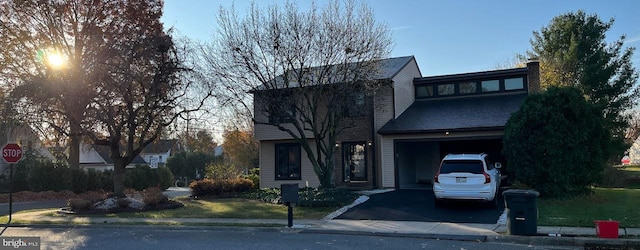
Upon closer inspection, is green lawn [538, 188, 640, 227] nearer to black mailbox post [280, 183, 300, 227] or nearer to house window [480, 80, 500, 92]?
black mailbox post [280, 183, 300, 227]

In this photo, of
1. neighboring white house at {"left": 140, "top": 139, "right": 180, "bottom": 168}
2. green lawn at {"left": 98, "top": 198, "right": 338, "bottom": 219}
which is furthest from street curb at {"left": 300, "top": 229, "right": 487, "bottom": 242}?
neighboring white house at {"left": 140, "top": 139, "right": 180, "bottom": 168}

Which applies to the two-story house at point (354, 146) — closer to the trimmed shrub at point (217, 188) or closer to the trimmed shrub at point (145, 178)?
the trimmed shrub at point (217, 188)

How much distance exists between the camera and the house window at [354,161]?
76.8 feet

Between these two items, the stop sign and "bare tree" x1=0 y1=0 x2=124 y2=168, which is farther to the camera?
"bare tree" x1=0 y1=0 x2=124 y2=168

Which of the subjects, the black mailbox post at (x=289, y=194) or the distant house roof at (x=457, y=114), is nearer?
the black mailbox post at (x=289, y=194)

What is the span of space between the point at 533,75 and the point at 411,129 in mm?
6616

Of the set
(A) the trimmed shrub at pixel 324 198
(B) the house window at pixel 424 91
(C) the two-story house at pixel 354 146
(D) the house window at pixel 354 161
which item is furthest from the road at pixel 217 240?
(B) the house window at pixel 424 91

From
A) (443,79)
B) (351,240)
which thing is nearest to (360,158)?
(443,79)

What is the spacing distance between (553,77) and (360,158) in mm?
16100

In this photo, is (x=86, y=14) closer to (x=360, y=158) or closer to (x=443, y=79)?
(x=360, y=158)

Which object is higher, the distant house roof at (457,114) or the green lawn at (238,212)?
the distant house roof at (457,114)

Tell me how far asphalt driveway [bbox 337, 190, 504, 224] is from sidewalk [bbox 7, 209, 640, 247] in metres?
0.69

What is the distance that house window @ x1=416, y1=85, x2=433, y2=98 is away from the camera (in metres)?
25.7
